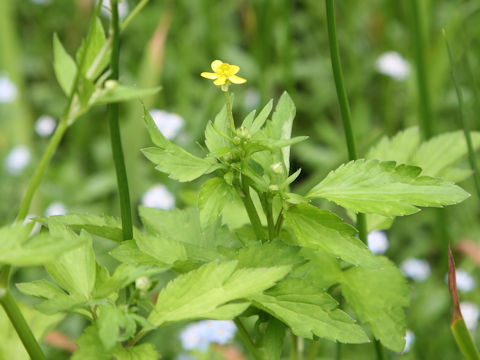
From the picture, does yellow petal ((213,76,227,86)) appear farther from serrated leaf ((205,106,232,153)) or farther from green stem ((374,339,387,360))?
green stem ((374,339,387,360))

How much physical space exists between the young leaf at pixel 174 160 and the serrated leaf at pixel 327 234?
116mm

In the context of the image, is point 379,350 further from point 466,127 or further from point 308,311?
point 466,127

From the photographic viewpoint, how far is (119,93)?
704 millimetres

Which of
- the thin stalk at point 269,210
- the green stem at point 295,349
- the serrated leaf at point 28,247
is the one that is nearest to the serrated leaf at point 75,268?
the serrated leaf at point 28,247

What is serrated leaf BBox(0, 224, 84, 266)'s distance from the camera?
556 mm

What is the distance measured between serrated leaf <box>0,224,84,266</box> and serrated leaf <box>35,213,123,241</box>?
14 cm

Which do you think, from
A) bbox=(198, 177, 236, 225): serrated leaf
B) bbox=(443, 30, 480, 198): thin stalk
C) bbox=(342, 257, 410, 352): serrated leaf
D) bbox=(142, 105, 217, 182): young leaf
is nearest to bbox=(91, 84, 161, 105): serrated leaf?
→ bbox=(142, 105, 217, 182): young leaf

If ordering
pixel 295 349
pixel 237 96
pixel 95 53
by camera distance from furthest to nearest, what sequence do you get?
pixel 237 96 → pixel 295 349 → pixel 95 53

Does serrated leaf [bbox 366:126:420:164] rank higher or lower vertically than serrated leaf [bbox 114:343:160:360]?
higher

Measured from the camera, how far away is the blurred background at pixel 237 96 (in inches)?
75.2

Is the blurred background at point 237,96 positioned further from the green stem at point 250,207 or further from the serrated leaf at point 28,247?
the serrated leaf at point 28,247

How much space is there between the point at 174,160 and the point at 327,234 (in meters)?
0.20

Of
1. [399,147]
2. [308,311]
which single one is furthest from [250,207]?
[399,147]

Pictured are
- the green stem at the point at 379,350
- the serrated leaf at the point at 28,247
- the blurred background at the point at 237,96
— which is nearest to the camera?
the serrated leaf at the point at 28,247
